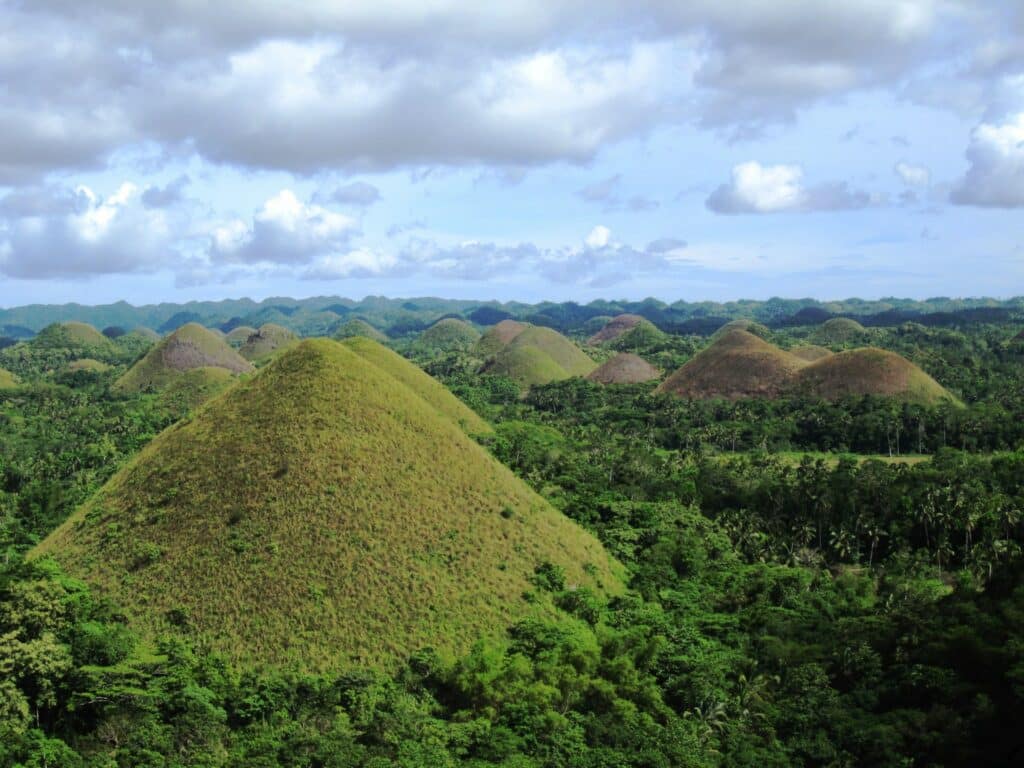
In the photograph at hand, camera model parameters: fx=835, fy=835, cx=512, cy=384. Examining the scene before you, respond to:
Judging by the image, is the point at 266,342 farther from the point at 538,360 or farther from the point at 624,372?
the point at 624,372

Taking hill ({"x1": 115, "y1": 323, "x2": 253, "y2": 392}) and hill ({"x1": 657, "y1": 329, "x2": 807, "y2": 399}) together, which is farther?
hill ({"x1": 115, "y1": 323, "x2": 253, "y2": 392})

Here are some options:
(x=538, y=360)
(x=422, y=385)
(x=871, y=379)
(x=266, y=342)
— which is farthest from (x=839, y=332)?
(x=422, y=385)

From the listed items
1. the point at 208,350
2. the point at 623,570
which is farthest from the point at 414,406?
the point at 208,350

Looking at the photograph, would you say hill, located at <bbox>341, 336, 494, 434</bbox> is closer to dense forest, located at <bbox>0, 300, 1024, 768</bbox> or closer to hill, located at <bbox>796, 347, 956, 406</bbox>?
dense forest, located at <bbox>0, 300, 1024, 768</bbox>

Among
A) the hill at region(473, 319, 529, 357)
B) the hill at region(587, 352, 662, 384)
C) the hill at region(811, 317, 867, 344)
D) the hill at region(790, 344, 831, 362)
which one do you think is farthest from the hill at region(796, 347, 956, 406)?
the hill at region(811, 317, 867, 344)

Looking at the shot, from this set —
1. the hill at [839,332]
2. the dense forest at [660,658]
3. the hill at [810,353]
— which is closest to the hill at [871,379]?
the hill at [810,353]

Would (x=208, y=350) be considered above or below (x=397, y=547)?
above

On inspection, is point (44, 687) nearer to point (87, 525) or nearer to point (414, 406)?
point (87, 525)
